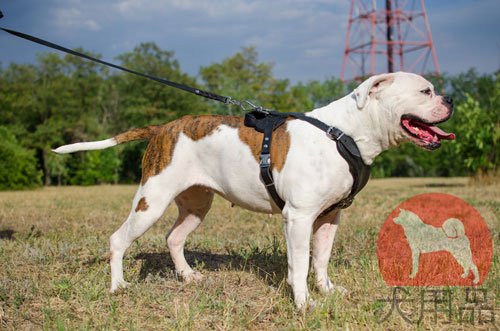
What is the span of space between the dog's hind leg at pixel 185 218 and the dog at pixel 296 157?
7.4 inches

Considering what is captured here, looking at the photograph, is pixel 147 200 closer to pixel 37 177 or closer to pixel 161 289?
pixel 161 289

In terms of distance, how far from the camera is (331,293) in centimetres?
363

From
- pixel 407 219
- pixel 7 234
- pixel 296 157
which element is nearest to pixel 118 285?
pixel 296 157

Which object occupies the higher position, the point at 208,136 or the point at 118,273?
the point at 208,136

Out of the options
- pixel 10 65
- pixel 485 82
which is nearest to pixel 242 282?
pixel 10 65

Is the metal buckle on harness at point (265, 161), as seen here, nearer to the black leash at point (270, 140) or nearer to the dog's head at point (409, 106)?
the black leash at point (270, 140)

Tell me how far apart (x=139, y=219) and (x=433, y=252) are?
3271 mm

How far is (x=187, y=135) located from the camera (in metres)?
4.05

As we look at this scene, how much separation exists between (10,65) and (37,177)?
1453cm

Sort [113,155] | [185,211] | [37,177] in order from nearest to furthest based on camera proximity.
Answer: [185,211], [37,177], [113,155]

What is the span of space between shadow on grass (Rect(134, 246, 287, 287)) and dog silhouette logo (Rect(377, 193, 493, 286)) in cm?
111

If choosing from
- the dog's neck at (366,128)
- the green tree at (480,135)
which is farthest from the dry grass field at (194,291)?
the green tree at (480,135)

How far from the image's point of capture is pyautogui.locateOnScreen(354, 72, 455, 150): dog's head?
3236 millimetres

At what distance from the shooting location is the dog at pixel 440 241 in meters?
4.25
